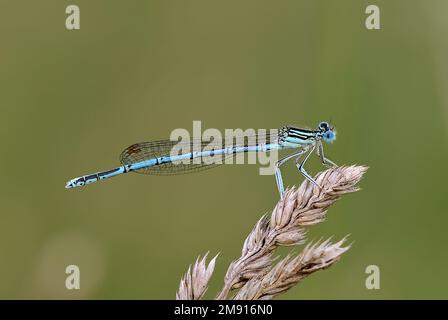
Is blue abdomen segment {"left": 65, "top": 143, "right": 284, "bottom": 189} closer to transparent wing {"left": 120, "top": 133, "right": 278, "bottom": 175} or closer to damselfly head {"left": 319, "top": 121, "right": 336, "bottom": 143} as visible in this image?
transparent wing {"left": 120, "top": 133, "right": 278, "bottom": 175}

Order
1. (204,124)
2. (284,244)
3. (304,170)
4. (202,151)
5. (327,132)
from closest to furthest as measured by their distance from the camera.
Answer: (284,244) < (304,170) < (327,132) < (202,151) < (204,124)

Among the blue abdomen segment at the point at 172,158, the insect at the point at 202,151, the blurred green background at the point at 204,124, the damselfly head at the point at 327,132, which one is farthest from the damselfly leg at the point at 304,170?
the blurred green background at the point at 204,124

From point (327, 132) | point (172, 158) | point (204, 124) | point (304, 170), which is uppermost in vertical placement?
point (204, 124)

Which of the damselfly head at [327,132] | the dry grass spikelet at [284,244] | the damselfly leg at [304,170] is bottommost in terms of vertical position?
the dry grass spikelet at [284,244]

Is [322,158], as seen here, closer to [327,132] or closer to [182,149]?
[327,132]

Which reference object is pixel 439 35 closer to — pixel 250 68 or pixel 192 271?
pixel 250 68

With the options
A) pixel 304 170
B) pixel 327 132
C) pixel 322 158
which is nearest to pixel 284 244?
pixel 304 170

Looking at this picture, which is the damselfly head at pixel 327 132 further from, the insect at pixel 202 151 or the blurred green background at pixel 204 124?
the blurred green background at pixel 204 124

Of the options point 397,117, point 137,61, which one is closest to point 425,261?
point 397,117
